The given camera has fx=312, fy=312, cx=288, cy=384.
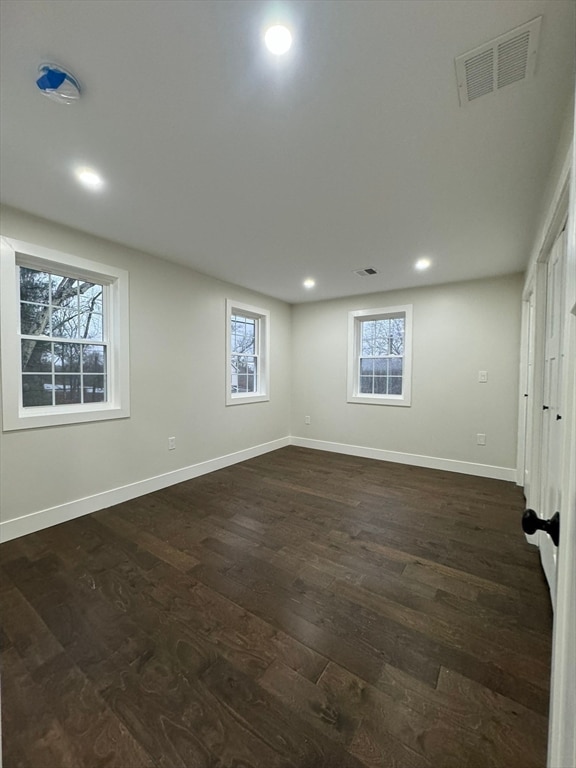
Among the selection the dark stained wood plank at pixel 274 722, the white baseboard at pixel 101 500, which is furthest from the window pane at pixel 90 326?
the dark stained wood plank at pixel 274 722

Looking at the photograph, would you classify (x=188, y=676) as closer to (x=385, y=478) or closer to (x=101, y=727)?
(x=101, y=727)

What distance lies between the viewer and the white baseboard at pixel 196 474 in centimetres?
248

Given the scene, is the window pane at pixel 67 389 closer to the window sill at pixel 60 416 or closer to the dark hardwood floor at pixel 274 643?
the window sill at pixel 60 416

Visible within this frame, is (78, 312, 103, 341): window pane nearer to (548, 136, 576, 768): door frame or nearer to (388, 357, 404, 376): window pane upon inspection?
(548, 136, 576, 768): door frame

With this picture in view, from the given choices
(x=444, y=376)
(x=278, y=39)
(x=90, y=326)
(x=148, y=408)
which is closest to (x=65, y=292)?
(x=90, y=326)

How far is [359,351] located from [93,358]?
3.58 m

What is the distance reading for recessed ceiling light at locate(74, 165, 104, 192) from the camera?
75.2 inches

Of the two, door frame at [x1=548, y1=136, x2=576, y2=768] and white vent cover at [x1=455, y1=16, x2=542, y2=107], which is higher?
white vent cover at [x1=455, y1=16, x2=542, y2=107]

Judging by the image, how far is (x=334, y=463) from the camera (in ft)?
14.4

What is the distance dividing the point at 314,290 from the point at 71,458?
3508mm

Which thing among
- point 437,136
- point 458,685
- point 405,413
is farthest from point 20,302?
point 405,413

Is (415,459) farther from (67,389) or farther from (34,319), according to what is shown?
(34,319)

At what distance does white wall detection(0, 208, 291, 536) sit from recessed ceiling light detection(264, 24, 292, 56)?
2.34 meters

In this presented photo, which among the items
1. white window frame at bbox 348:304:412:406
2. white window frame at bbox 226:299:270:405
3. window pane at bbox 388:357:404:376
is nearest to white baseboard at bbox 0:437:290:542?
white window frame at bbox 226:299:270:405
